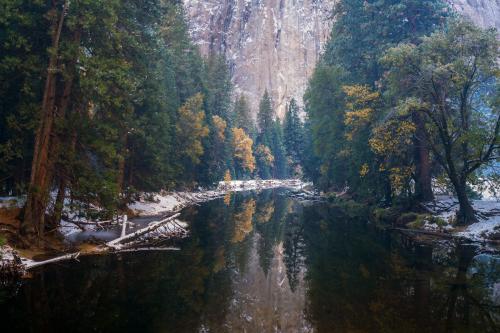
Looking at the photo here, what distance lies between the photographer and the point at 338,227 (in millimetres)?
26141

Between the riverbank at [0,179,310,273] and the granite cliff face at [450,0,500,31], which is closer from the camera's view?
the riverbank at [0,179,310,273]

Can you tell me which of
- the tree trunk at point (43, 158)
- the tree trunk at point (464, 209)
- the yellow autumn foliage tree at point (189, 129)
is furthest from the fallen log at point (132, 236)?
the yellow autumn foliage tree at point (189, 129)

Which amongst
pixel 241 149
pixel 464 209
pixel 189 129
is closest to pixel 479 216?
pixel 464 209

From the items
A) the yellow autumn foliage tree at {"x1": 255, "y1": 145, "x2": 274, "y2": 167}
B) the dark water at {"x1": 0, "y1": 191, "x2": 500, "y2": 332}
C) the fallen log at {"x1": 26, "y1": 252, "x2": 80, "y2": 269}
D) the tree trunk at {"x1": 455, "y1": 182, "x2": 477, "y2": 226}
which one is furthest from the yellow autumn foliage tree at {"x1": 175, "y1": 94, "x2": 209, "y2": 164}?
the yellow autumn foliage tree at {"x1": 255, "y1": 145, "x2": 274, "y2": 167}

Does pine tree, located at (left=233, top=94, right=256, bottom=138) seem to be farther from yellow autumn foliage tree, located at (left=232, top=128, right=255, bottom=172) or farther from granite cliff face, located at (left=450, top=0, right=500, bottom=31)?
granite cliff face, located at (left=450, top=0, right=500, bottom=31)

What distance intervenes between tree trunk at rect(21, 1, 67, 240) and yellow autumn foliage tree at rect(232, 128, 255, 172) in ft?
202

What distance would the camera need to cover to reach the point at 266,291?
1220cm

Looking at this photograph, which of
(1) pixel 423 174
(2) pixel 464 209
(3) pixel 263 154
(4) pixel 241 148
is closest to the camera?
(2) pixel 464 209

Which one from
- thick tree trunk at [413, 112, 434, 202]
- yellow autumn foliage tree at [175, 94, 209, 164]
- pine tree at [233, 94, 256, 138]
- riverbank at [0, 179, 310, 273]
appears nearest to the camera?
riverbank at [0, 179, 310, 273]

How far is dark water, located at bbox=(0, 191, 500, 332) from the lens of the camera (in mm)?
9406

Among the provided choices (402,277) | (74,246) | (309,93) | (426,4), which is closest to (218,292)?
(402,277)

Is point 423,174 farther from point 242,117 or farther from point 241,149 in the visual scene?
point 242,117

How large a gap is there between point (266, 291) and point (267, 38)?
191136 mm

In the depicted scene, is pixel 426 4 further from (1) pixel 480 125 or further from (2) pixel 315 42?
(2) pixel 315 42
